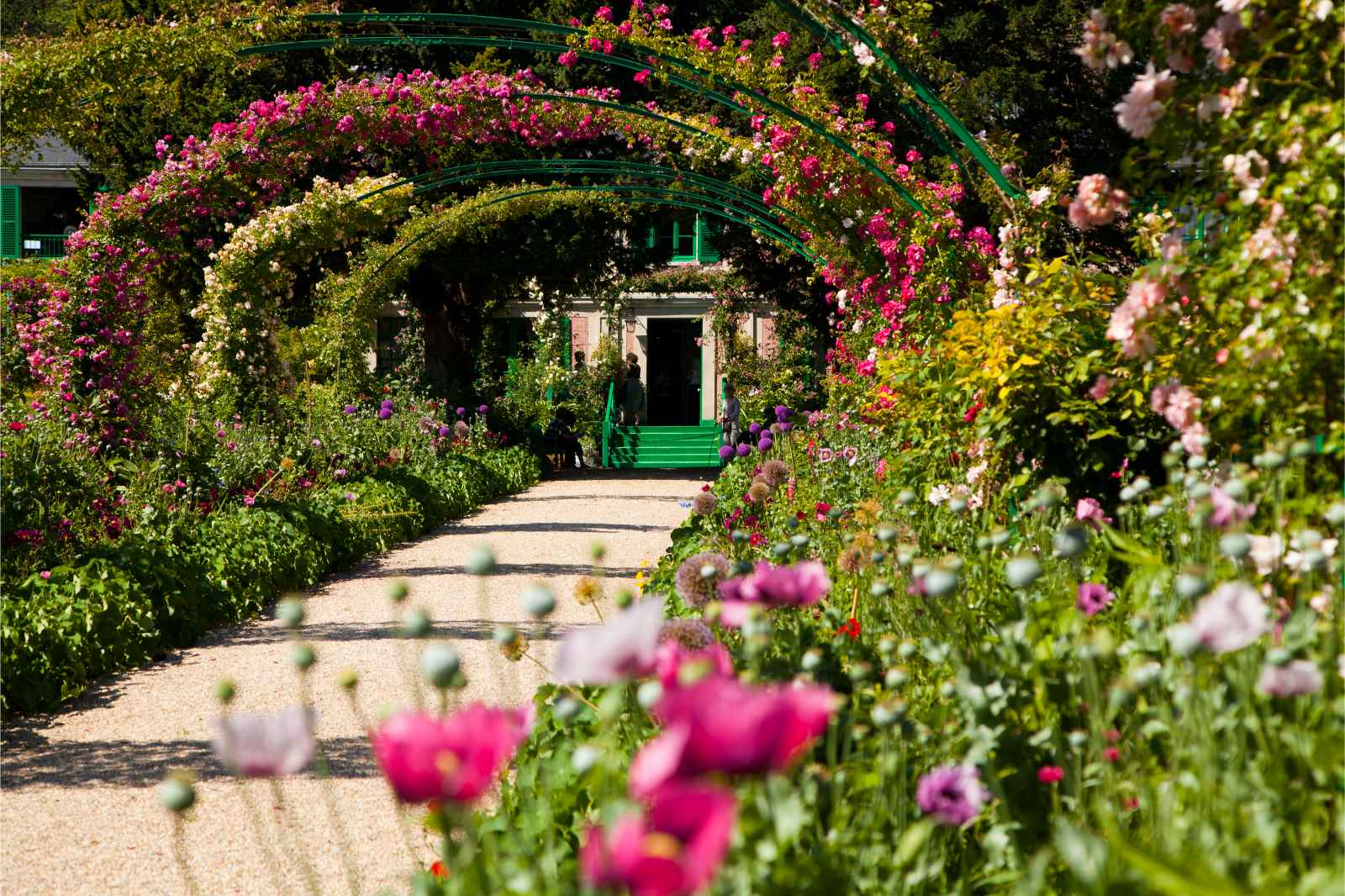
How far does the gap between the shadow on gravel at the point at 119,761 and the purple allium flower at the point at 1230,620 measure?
3.10 meters

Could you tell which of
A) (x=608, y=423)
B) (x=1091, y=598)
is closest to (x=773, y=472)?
(x=1091, y=598)

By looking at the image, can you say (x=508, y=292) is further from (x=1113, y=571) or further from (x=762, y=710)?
(x=762, y=710)

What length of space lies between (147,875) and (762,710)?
2.86 m

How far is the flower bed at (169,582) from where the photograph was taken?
4.80 m

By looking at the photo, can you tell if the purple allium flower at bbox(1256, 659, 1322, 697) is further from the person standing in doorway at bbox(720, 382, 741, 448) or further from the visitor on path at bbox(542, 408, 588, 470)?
the visitor on path at bbox(542, 408, 588, 470)

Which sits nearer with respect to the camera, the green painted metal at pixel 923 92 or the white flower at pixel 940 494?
the white flower at pixel 940 494

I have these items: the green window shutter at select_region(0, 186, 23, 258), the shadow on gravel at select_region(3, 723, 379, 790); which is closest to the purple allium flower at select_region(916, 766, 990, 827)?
the shadow on gravel at select_region(3, 723, 379, 790)

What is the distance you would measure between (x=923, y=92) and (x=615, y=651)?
5.45 metres

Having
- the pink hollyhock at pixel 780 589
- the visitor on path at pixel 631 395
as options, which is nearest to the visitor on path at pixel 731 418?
the visitor on path at pixel 631 395

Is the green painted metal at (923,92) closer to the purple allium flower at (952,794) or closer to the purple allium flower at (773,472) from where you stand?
the purple allium flower at (773,472)

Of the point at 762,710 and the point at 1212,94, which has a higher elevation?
the point at 1212,94

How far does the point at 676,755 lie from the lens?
0.89 meters

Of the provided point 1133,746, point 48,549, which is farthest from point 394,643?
point 1133,746

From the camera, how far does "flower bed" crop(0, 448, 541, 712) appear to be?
4801mm
